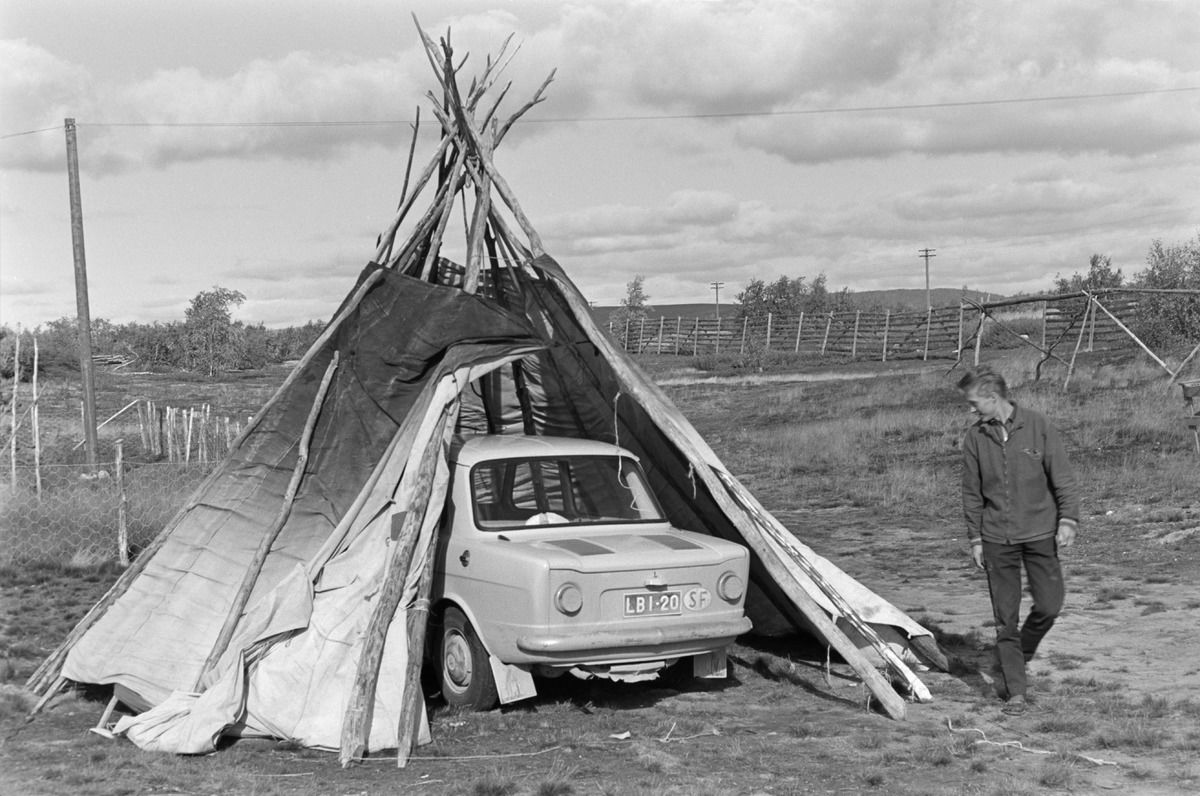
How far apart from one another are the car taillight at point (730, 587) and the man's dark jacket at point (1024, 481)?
1400 millimetres

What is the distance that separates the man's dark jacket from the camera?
24.7 ft

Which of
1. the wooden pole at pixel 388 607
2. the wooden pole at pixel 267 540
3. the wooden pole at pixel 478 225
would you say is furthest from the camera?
the wooden pole at pixel 478 225

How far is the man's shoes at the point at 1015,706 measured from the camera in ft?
24.3

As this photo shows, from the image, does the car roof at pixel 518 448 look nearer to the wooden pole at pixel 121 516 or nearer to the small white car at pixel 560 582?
the small white car at pixel 560 582

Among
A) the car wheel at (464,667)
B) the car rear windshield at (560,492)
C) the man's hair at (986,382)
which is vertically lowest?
the car wheel at (464,667)

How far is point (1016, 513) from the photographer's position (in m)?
7.56

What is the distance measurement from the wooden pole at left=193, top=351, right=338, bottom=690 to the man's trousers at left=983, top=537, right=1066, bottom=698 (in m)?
4.56

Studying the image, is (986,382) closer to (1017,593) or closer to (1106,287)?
(1017,593)

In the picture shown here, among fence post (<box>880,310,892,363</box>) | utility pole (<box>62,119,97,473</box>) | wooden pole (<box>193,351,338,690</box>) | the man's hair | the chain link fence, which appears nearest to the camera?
the man's hair

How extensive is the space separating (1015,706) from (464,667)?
325 centimetres

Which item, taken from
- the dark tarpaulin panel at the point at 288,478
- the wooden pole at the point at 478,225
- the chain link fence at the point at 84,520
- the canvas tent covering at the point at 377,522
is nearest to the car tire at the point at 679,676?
the canvas tent covering at the point at 377,522

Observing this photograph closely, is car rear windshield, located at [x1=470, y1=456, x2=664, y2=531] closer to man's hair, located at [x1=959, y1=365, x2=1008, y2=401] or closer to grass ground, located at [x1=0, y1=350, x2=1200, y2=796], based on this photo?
grass ground, located at [x1=0, y1=350, x2=1200, y2=796]

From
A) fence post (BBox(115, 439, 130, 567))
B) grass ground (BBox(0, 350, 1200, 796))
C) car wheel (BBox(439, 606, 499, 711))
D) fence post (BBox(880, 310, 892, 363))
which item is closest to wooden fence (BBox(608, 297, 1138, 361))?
fence post (BBox(880, 310, 892, 363))

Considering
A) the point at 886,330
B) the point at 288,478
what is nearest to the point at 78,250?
the point at 288,478
